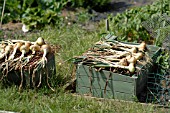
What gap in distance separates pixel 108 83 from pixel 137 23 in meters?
1.68

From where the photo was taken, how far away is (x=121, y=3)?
9617 millimetres

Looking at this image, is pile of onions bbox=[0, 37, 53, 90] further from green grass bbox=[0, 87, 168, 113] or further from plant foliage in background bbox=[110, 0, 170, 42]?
plant foliage in background bbox=[110, 0, 170, 42]

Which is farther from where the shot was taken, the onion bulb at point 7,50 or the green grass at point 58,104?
the onion bulb at point 7,50

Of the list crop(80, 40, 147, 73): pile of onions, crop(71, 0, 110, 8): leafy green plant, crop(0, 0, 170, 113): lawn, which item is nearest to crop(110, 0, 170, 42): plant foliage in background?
crop(0, 0, 170, 113): lawn

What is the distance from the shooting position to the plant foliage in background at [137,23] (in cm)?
671

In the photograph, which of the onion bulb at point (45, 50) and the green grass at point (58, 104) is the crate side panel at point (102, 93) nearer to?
the green grass at point (58, 104)

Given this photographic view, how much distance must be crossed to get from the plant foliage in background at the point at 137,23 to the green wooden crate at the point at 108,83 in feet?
4.28

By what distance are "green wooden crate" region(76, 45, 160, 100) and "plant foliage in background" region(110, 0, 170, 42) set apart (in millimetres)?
1306

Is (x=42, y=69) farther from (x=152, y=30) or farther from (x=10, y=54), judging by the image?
(x=152, y=30)

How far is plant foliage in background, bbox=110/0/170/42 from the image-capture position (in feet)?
22.0

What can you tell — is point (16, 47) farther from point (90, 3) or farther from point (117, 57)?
point (90, 3)

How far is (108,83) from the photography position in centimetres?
529

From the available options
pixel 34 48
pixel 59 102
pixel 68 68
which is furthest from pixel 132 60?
pixel 34 48

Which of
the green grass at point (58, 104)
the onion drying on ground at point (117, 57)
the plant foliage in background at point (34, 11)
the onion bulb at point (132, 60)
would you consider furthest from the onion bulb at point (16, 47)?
the plant foliage in background at point (34, 11)
